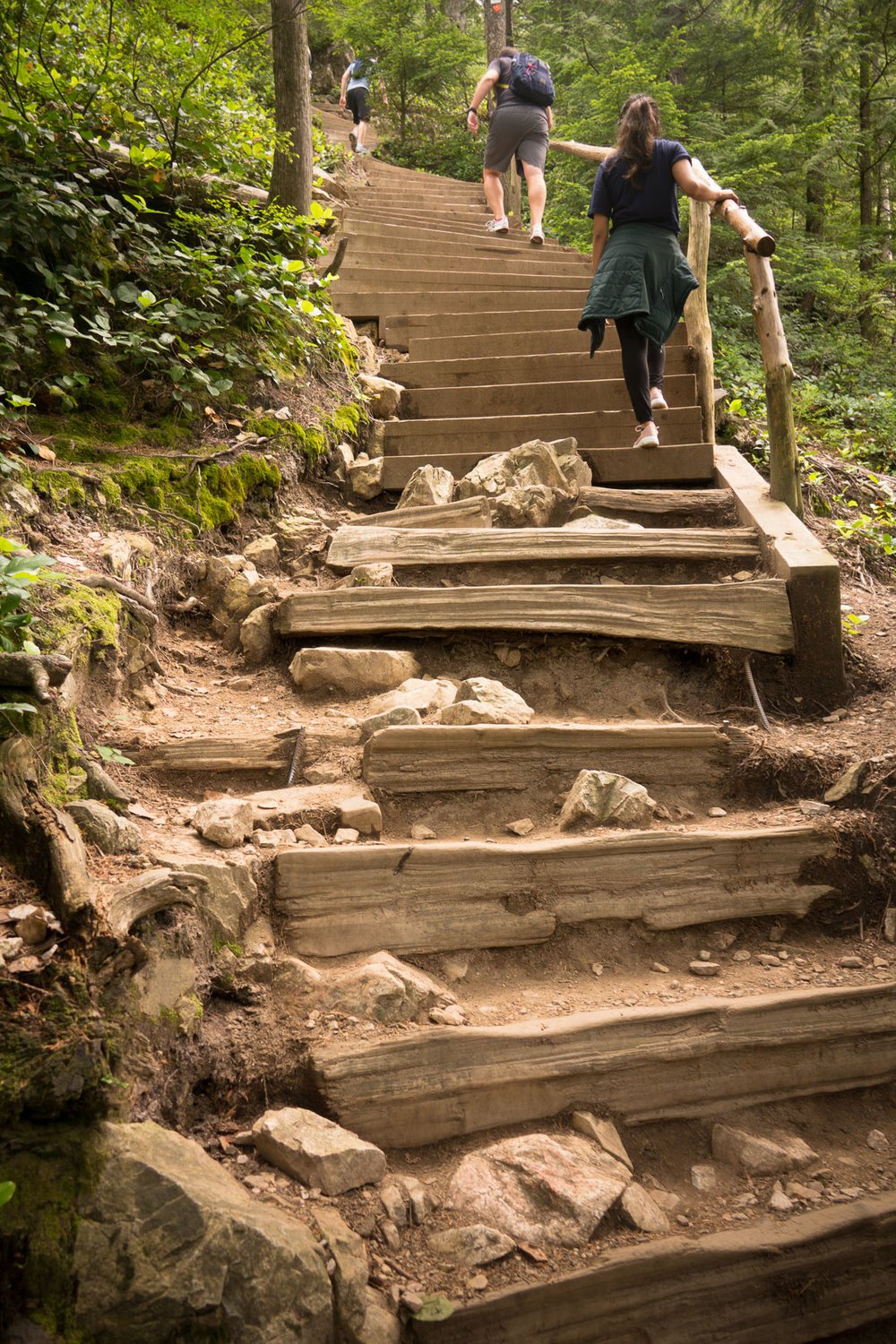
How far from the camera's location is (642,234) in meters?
4.61

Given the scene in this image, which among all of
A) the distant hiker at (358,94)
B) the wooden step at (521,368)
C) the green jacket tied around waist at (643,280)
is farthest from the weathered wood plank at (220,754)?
the distant hiker at (358,94)

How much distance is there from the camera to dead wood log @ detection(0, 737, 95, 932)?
1902 mm

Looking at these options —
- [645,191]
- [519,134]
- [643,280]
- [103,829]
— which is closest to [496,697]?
[103,829]

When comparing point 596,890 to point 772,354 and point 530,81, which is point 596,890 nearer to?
point 772,354

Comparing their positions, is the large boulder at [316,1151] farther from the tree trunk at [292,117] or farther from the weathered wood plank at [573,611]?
the tree trunk at [292,117]

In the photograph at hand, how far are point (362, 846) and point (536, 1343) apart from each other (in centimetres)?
119

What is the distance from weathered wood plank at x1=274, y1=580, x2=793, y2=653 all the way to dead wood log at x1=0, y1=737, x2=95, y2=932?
5.41 feet

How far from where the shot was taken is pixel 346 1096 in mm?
2135

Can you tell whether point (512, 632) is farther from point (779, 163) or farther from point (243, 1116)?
point (779, 163)

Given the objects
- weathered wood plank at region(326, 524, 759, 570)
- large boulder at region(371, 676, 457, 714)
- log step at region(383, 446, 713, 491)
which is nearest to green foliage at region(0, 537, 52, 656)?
large boulder at region(371, 676, 457, 714)

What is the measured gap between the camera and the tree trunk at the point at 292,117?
622cm

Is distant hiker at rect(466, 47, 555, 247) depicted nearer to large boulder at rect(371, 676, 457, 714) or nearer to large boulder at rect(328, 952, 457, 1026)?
large boulder at rect(371, 676, 457, 714)

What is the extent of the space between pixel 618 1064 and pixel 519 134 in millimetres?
7660

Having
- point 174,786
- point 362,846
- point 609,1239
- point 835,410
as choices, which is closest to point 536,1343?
point 609,1239
